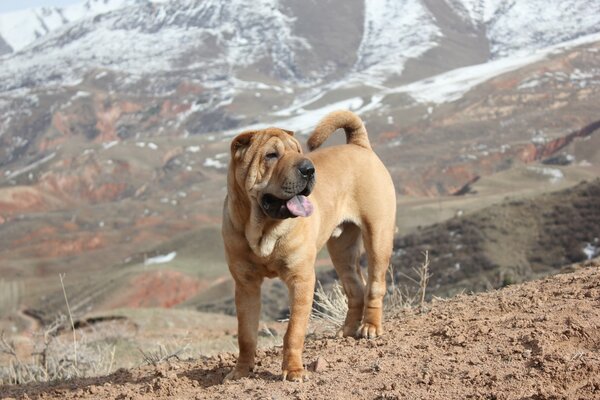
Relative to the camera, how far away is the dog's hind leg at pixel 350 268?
23.9 ft

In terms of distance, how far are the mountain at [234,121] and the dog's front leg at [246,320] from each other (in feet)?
120

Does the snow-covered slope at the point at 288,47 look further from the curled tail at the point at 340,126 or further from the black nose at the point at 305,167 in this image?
the black nose at the point at 305,167

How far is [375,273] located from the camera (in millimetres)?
6871

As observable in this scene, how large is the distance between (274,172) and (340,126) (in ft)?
6.79

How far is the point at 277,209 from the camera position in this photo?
17.8 ft

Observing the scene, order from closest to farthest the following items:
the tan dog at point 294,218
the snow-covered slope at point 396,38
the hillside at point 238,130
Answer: the tan dog at point 294,218 → the hillside at point 238,130 → the snow-covered slope at point 396,38

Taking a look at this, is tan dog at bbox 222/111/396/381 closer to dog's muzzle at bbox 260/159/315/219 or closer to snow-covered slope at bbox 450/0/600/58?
dog's muzzle at bbox 260/159/315/219

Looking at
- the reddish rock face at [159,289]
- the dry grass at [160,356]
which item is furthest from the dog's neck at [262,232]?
the reddish rock face at [159,289]

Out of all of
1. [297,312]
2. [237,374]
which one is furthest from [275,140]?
[237,374]

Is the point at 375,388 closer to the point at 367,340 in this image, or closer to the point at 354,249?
the point at 367,340

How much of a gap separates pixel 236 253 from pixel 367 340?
1.48m

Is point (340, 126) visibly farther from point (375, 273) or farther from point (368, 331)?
point (368, 331)

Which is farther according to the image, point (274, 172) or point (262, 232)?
point (262, 232)

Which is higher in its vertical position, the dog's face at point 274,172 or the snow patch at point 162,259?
the dog's face at point 274,172
